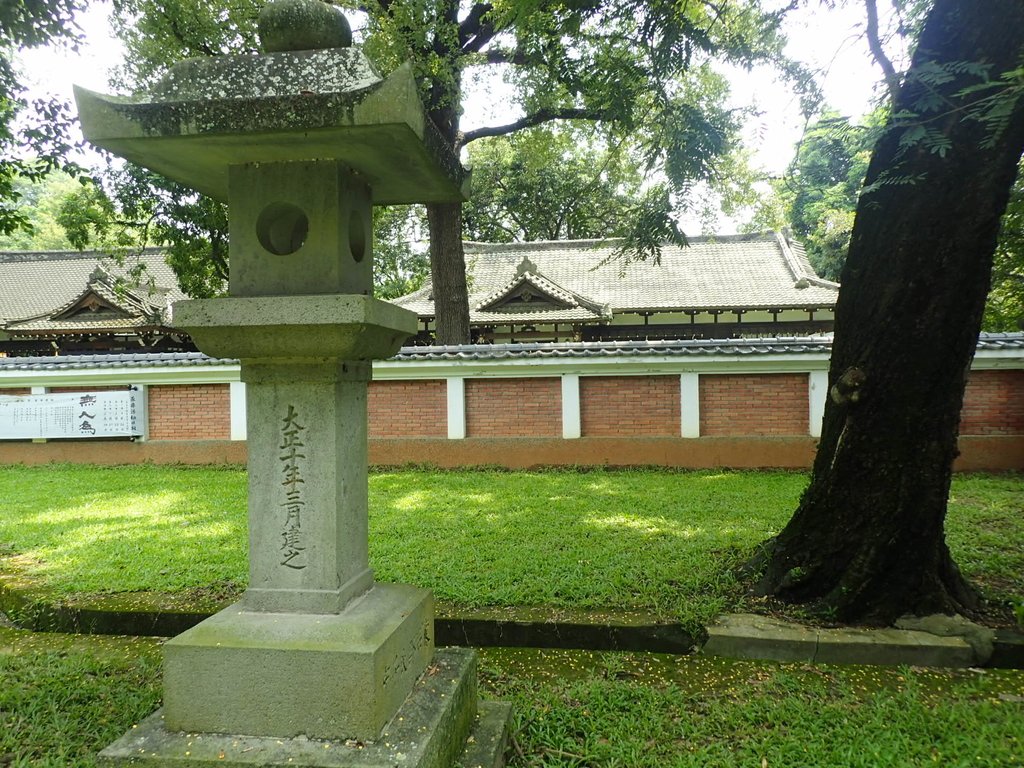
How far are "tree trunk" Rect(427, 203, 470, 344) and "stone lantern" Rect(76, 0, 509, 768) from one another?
8.94 meters

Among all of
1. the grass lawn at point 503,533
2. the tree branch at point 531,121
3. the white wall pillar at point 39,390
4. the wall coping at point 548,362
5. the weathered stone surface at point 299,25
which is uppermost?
the tree branch at point 531,121

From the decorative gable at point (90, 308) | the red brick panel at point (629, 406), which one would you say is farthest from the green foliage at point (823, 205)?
the decorative gable at point (90, 308)

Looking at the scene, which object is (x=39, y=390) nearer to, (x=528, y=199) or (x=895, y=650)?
(x=895, y=650)

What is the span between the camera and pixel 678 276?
18.0 m

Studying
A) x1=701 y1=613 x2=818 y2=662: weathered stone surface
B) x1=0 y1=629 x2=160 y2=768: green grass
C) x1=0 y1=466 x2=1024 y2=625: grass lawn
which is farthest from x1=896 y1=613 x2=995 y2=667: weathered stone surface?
x1=0 y1=629 x2=160 y2=768: green grass

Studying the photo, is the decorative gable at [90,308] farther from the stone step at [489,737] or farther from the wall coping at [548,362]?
the stone step at [489,737]

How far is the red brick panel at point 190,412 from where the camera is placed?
1023cm

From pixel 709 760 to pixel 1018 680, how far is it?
195 cm

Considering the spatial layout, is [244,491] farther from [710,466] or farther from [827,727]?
[827,727]

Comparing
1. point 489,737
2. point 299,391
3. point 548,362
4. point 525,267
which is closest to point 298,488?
point 299,391

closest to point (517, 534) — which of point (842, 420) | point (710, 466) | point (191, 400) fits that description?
point (842, 420)

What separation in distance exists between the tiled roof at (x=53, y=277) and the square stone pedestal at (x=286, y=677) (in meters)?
18.4

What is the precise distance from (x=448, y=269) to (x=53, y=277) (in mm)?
16642

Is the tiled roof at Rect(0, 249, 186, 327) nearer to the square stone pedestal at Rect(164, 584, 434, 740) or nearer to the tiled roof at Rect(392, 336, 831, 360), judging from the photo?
the tiled roof at Rect(392, 336, 831, 360)
